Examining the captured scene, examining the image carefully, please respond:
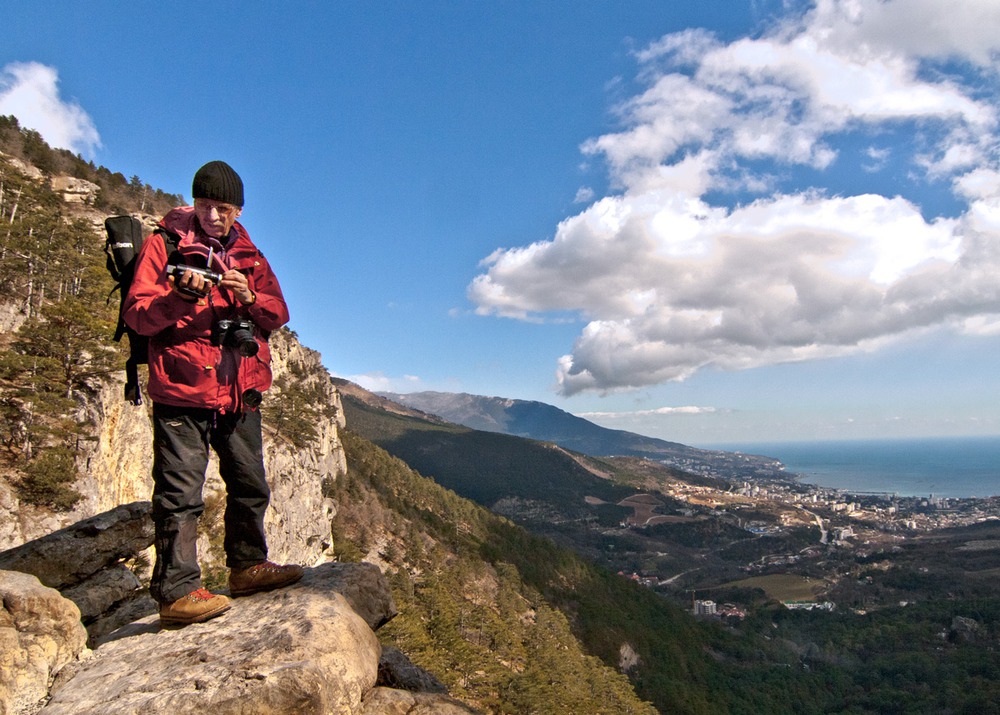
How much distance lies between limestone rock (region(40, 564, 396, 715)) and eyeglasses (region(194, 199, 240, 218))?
3.58 meters

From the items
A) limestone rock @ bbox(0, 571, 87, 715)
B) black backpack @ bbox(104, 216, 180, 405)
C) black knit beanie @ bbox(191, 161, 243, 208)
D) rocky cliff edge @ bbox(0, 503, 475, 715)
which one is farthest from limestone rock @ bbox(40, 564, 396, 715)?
black knit beanie @ bbox(191, 161, 243, 208)

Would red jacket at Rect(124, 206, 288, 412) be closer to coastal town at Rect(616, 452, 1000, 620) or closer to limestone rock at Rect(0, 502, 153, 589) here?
limestone rock at Rect(0, 502, 153, 589)

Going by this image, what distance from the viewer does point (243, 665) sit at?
3412mm

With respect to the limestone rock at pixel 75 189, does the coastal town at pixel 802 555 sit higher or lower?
lower

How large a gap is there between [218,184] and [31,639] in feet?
13.8

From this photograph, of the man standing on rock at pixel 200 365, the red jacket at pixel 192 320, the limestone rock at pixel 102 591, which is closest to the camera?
the red jacket at pixel 192 320

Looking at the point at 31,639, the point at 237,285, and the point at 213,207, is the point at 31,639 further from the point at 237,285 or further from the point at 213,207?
the point at 213,207

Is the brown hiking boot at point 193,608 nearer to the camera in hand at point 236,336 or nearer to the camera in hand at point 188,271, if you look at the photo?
the camera in hand at point 236,336

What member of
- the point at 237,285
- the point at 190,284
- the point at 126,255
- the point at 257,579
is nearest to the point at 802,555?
the point at 257,579

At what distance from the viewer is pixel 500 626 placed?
4862 cm

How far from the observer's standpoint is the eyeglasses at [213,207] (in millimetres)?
4484

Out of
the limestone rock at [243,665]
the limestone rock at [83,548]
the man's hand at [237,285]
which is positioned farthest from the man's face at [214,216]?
the limestone rock at [83,548]

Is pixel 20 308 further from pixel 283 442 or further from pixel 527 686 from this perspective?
pixel 527 686

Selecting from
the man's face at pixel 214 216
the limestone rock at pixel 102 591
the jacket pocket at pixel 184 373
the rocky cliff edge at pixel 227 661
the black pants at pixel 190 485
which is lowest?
the limestone rock at pixel 102 591
